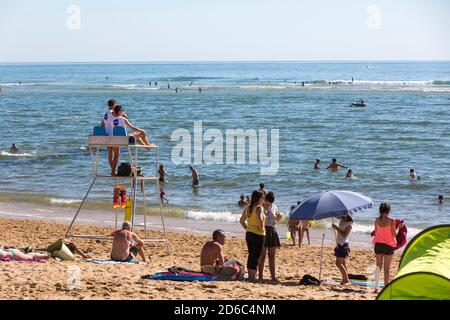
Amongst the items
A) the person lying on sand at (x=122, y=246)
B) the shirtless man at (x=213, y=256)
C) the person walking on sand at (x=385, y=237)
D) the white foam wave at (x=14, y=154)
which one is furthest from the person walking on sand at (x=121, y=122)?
the white foam wave at (x=14, y=154)

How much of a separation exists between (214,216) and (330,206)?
9.35 m

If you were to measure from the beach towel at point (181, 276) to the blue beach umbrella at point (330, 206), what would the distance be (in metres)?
1.52

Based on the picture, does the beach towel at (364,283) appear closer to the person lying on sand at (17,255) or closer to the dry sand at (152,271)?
the dry sand at (152,271)

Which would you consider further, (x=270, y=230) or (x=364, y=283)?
(x=364, y=283)

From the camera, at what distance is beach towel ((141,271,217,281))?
34.6 feet

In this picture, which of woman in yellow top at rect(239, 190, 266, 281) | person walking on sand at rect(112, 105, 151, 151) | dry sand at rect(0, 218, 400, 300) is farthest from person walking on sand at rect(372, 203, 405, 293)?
person walking on sand at rect(112, 105, 151, 151)

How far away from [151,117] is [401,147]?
20961 millimetres

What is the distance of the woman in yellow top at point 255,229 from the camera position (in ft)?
35.9

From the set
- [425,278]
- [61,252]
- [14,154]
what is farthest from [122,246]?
[14,154]

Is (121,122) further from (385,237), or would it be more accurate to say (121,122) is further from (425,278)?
(425,278)

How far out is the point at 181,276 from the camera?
35.0 feet

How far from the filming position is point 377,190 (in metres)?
25.2
